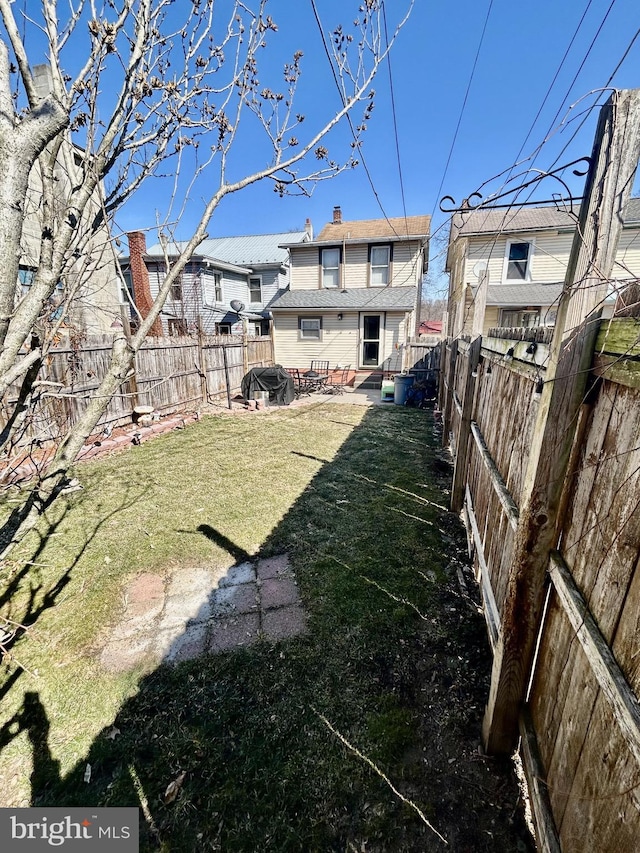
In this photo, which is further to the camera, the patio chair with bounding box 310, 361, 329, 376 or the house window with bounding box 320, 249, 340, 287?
the house window with bounding box 320, 249, 340, 287

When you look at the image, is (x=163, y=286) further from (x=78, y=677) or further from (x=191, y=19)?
(x=78, y=677)

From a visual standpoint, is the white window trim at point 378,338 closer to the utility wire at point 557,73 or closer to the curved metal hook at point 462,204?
the utility wire at point 557,73

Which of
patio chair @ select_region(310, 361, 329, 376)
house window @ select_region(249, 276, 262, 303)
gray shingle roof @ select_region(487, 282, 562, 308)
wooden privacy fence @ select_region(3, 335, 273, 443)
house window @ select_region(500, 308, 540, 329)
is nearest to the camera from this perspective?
house window @ select_region(500, 308, 540, 329)

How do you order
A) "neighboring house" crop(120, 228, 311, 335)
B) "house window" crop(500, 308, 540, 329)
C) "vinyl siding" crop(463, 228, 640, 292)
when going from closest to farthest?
"house window" crop(500, 308, 540, 329), "vinyl siding" crop(463, 228, 640, 292), "neighboring house" crop(120, 228, 311, 335)

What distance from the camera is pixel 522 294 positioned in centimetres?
1306

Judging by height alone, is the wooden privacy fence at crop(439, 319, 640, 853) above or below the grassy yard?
above

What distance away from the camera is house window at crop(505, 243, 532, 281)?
1370 cm

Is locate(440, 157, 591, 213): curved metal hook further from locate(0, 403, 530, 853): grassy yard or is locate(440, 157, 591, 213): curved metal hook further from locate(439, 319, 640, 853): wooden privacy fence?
locate(0, 403, 530, 853): grassy yard

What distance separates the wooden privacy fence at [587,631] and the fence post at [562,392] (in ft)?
0.03

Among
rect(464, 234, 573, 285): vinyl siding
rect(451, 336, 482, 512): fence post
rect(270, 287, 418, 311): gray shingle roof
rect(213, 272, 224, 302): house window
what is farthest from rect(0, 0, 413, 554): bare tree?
rect(213, 272, 224, 302): house window

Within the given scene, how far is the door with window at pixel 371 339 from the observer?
1430 centimetres

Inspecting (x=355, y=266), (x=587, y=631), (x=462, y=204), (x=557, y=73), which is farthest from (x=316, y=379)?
(x=587, y=631)

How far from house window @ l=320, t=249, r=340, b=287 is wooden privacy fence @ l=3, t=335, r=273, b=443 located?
3.83 meters

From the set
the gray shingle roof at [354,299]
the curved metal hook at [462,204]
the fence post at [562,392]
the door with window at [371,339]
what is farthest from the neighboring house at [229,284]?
the fence post at [562,392]
